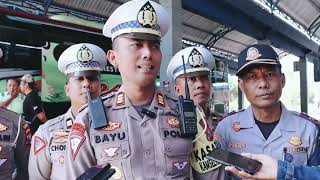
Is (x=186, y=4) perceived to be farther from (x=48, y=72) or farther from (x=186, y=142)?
(x=186, y=142)

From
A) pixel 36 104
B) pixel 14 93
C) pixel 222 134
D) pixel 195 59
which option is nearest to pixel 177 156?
pixel 222 134

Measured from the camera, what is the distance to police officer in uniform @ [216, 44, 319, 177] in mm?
2217

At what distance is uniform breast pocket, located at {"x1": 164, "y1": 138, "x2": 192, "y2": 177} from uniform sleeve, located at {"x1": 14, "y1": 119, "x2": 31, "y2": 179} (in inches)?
63.5

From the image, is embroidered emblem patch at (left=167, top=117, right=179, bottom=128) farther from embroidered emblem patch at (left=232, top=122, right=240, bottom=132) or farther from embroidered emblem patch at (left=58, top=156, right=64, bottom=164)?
embroidered emblem patch at (left=58, top=156, right=64, bottom=164)

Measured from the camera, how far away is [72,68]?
3.07 meters

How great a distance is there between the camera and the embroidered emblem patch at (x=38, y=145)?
2.77m

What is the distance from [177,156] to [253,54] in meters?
0.89

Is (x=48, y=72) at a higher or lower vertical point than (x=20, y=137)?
higher

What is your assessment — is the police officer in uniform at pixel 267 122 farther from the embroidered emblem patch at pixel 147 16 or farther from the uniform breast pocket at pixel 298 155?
the embroidered emblem patch at pixel 147 16

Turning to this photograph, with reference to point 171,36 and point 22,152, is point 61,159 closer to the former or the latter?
point 22,152

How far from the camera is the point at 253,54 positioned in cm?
230

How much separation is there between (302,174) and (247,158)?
0.28m

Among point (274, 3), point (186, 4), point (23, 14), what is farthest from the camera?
point (274, 3)

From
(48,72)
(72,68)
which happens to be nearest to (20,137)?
(72,68)
